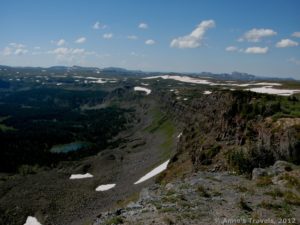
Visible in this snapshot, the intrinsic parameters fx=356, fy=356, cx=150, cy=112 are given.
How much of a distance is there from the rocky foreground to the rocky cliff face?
7.90m

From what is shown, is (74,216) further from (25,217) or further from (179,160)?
(179,160)

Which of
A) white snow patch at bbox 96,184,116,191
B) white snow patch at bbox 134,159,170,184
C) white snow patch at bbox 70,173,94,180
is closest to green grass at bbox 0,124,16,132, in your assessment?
white snow patch at bbox 70,173,94,180

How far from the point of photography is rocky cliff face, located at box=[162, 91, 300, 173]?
40.0 m

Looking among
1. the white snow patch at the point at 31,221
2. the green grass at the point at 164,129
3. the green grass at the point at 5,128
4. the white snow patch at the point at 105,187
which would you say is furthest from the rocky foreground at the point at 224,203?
the green grass at the point at 5,128

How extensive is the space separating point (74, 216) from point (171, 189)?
122 ft

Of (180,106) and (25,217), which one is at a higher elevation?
(180,106)

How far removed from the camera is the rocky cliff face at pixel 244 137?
3997 centimetres

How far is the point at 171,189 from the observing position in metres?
29.7

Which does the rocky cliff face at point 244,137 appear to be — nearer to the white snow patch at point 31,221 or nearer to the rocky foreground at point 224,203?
the rocky foreground at point 224,203

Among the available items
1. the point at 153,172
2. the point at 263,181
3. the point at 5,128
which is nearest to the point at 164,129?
the point at 153,172

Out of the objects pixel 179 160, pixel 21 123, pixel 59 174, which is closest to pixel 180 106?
pixel 59 174

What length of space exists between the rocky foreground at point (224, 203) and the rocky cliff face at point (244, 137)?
25.9 feet

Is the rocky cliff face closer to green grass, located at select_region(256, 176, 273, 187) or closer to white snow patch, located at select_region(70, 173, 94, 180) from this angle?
green grass, located at select_region(256, 176, 273, 187)

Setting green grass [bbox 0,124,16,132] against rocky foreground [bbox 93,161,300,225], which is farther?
green grass [bbox 0,124,16,132]
